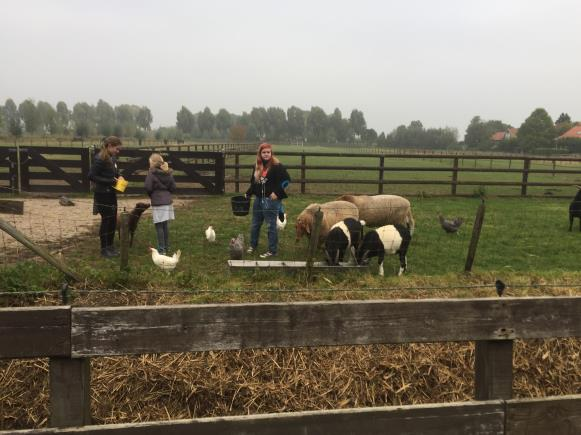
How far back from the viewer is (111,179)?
7.24m

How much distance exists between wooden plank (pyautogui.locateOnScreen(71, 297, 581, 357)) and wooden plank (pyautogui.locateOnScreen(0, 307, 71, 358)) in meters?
0.08

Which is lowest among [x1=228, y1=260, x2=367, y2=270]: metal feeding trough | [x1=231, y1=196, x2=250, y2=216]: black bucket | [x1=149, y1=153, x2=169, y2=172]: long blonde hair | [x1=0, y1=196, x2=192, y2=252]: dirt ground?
[x1=0, y1=196, x2=192, y2=252]: dirt ground

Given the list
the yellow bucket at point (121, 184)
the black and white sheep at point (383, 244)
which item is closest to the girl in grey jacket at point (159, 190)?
the yellow bucket at point (121, 184)

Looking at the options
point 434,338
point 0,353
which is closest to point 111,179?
point 0,353

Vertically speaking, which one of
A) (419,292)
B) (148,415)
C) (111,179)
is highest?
(111,179)

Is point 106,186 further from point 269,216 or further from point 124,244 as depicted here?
point 269,216

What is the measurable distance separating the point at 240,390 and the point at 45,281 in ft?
7.28

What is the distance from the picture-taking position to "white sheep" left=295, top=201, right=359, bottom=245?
7773mm

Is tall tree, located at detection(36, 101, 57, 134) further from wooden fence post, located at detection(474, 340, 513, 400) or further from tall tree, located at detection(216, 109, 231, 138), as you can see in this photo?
wooden fence post, located at detection(474, 340, 513, 400)

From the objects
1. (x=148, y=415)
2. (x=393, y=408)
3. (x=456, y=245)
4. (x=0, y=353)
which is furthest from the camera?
(x=456, y=245)

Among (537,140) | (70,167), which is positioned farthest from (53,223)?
(537,140)

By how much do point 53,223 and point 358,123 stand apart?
481 ft

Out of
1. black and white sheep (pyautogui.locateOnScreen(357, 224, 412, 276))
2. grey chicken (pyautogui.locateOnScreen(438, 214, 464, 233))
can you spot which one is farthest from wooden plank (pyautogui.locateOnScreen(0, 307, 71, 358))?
grey chicken (pyautogui.locateOnScreen(438, 214, 464, 233))

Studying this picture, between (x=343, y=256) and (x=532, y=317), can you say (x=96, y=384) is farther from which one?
(x=343, y=256)
